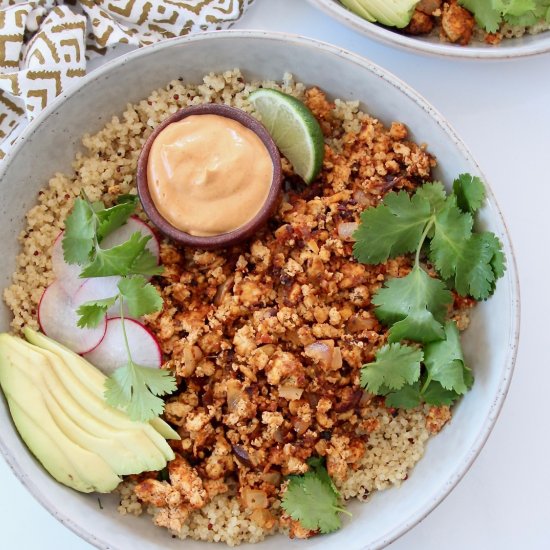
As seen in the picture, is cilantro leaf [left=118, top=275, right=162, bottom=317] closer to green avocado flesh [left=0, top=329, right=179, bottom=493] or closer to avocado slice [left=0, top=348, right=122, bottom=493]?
green avocado flesh [left=0, top=329, right=179, bottom=493]

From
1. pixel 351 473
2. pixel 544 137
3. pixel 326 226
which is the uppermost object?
pixel 544 137

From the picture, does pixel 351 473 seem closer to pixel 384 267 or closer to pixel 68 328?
pixel 384 267

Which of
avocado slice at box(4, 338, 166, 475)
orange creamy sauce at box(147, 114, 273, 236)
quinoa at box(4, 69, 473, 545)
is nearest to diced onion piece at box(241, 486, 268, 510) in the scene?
quinoa at box(4, 69, 473, 545)

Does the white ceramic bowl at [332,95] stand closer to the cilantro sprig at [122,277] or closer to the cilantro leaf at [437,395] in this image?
the cilantro leaf at [437,395]

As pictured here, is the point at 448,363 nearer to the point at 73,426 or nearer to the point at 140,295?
the point at 140,295

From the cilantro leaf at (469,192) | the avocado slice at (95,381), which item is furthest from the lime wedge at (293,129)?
the avocado slice at (95,381)

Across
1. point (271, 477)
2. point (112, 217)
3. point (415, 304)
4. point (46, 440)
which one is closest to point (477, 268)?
point (415, 304)

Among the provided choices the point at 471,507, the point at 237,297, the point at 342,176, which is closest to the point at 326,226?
the point at 342,176
